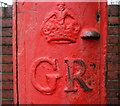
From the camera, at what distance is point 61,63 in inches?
29.9

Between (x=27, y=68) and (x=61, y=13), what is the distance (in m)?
0.25

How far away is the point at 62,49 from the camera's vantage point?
0.76m

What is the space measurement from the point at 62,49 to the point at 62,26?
0.09 m

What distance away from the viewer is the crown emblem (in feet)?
2.45

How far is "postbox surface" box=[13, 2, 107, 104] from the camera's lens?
0.75m

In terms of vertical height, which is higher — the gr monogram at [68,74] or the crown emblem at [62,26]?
the crown emblem at [62,26]

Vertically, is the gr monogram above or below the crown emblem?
below

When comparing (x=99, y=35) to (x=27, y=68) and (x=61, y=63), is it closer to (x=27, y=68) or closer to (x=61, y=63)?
(x=61, y=63)

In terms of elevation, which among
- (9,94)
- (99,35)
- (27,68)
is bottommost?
(9,94)

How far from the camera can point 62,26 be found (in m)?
0.75

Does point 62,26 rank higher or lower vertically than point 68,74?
higher

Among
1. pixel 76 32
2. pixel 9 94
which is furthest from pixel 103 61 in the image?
pixel 9 94

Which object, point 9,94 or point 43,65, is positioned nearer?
point 43,65

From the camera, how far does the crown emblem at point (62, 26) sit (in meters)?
0.75
